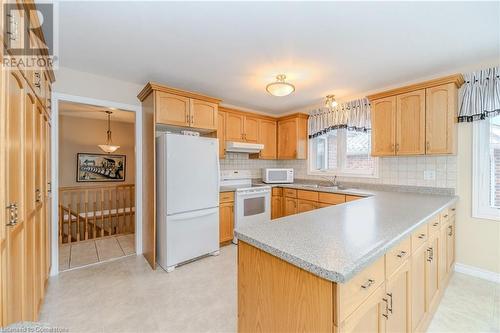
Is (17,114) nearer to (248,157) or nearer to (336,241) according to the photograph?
(336,241)

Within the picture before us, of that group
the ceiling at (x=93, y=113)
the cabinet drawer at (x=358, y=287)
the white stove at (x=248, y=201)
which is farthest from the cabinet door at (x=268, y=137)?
the cabinet drawer at (x=358, y=287)

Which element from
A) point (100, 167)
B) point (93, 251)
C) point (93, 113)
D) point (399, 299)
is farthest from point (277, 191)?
point (100, 167)

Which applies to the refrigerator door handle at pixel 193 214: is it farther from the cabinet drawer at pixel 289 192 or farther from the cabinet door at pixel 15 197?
the cabinet door at pixel 15 197

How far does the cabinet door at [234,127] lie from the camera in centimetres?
389

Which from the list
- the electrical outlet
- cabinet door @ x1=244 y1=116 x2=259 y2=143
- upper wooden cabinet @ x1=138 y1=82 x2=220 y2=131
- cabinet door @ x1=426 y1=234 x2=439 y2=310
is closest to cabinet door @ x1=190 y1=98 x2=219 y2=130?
upper wooden cabinet @ x1=138 y1=82 x2=220 y2=131

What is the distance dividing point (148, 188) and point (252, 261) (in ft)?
7.23

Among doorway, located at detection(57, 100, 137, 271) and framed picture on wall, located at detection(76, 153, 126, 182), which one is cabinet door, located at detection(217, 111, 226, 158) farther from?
framed picture on wall, located at detection(76, 153, 126, 182)

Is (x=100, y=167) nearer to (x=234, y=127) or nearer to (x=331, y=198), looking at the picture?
(x=234, y=127)

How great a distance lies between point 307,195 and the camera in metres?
3.58

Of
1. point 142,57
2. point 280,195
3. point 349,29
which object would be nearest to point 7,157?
point 142,57

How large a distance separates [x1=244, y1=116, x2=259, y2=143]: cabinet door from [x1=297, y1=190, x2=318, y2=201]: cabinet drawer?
1.28 m

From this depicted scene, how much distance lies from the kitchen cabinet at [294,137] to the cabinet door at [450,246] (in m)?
2.32

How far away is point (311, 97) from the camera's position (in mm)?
3727

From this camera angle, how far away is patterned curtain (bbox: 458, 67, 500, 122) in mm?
2387
